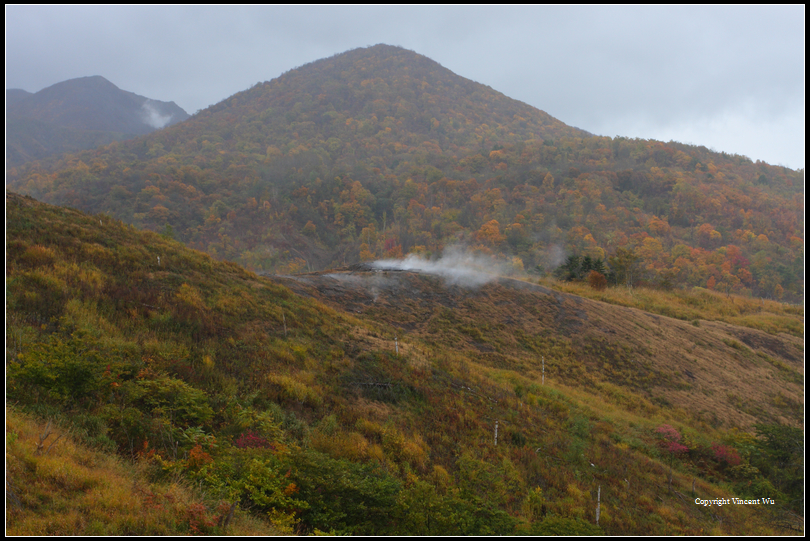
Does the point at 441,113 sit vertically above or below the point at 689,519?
above

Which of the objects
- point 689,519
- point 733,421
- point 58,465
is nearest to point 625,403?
point 733,421

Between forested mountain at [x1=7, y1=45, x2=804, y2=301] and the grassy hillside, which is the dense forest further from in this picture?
forested mountain at [x1=7, y1=45, x2=804, y2=301]

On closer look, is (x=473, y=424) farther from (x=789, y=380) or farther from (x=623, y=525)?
(x=789, y=380)

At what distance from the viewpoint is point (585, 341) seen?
2044cm

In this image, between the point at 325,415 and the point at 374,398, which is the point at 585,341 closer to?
the point at 374,398

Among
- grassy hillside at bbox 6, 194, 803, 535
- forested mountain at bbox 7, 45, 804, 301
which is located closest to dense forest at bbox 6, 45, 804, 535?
grassy hillside at bbox 6, 194, 803, 535

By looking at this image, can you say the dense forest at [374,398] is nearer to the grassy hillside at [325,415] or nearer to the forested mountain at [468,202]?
the grassy hillside at [325,415]

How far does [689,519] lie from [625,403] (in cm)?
805

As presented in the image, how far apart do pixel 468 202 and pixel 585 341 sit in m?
76.7

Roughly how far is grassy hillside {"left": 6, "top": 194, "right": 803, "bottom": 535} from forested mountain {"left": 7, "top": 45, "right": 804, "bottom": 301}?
36.0 m

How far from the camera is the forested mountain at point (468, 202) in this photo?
232 feet

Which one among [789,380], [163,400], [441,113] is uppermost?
[441,113]

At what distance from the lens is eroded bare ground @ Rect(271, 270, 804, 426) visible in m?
17.6

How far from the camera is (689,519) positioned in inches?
333
